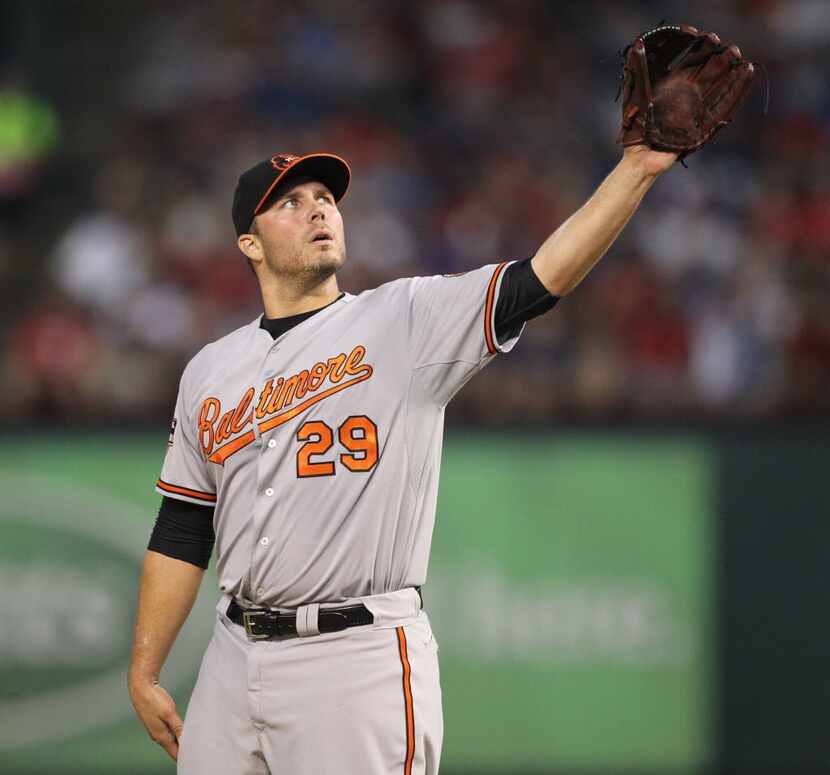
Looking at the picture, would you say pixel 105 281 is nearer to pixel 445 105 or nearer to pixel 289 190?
pixel 445 105

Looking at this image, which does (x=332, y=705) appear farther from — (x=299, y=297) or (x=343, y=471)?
(x=299, y=297)

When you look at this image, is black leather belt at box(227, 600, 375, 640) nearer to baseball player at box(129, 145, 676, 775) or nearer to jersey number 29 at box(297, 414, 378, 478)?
baseball player at box(129, 145, 676, 775)

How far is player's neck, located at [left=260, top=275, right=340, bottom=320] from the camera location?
3.27m

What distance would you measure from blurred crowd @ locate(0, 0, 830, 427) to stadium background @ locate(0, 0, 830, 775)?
25mm

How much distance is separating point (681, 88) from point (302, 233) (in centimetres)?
98

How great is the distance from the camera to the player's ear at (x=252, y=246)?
3.32 meters

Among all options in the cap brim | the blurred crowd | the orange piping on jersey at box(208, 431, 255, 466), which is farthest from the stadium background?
the orange piping on jersey at box(208, 431, 255, 466)

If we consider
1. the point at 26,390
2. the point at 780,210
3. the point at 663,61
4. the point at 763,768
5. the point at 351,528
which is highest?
the point at 780,210

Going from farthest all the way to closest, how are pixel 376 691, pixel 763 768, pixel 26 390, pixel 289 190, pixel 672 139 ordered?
1. pixel 26 390
2. pixel 763 768
3. pixel 289 190
4. pixel 376 691
5. pixel 672 139

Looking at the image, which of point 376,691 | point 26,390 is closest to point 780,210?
point 26,390

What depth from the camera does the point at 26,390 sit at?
21.9 feet

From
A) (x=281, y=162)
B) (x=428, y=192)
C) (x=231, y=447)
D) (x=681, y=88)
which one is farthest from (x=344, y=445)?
(x=428, y=192)

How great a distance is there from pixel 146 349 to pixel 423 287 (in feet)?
15.6

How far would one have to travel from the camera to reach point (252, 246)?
3332 mm
